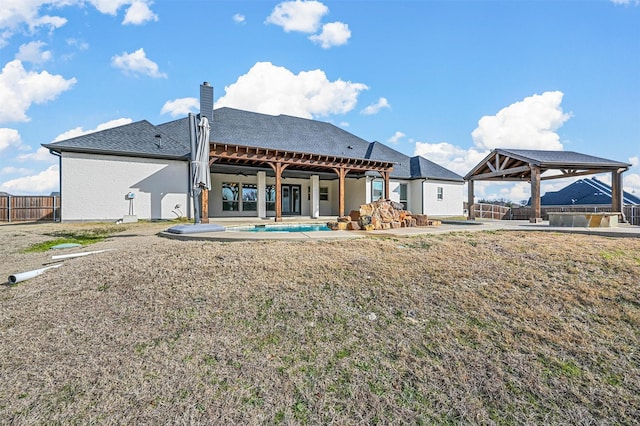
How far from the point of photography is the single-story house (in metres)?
13.3

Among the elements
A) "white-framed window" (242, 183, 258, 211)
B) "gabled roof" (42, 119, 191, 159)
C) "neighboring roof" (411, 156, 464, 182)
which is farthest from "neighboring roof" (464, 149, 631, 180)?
"gabled roof" (42, 119, 191, 159)

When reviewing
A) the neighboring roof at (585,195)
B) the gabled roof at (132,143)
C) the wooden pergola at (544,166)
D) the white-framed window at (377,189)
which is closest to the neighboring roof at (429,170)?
the white-framed window at (377,189)

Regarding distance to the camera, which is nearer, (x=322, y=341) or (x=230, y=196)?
(x=322, y=341)

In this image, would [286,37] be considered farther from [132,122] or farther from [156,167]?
[132,122]

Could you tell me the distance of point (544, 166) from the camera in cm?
1144

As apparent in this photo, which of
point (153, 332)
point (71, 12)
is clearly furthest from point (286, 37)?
point (153, 332)

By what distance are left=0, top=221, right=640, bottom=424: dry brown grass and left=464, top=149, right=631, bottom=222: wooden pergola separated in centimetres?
769

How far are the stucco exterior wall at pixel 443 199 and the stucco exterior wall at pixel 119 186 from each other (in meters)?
15.8

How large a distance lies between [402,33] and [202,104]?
7.07 meters

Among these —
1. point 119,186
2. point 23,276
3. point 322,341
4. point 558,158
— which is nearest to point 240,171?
point 119,186

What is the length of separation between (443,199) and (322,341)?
2108 centimetres

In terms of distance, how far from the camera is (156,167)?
1452cm

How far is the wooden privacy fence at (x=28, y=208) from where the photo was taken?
52.6ft

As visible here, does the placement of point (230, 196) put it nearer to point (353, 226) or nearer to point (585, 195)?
point (353, 226)
